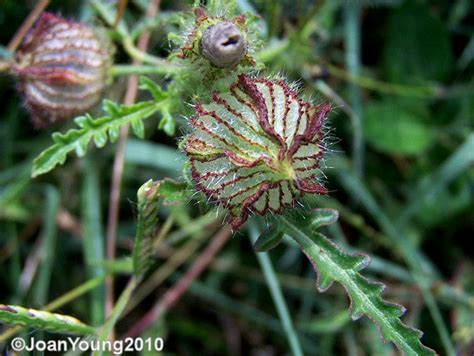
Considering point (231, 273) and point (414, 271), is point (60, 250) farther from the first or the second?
point (414, 271)

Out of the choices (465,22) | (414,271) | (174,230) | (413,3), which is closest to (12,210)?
(174,230)

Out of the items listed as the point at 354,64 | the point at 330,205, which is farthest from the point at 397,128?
the point at 330,205

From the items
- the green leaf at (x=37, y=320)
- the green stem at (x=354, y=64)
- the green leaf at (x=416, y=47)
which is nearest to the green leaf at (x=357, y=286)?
the green leaf at (x=37, y=320)

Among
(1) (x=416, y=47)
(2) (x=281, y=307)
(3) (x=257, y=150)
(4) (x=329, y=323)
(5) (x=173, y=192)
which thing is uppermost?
(1) (x=416, y=47)

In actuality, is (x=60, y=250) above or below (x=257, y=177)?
below

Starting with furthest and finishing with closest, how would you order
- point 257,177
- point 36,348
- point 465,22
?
point 465,22, point 36,348, point 257,177

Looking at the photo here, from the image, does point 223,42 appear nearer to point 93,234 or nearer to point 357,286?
point 357,286

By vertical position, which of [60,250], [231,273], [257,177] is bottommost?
[231,273]

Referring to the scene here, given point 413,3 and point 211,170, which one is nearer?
point 211,170
